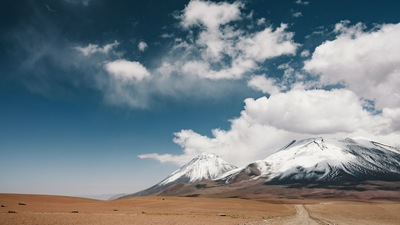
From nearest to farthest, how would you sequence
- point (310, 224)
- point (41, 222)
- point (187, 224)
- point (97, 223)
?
point (41, 222) → point (97, 223) → point (187, 224) → point (310, 224)

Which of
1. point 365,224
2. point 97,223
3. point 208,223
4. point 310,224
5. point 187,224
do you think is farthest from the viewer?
point 365,224

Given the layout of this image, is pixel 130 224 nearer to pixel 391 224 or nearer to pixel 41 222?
pixel 41 222

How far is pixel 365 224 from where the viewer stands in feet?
178

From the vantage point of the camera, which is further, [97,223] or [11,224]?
[97,223]

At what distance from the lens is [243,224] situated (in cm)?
Result: 4559

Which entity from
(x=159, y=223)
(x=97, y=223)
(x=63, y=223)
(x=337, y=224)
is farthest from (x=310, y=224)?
(x=63, y=223)

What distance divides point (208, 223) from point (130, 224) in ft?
38.5

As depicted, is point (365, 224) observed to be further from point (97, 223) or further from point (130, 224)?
point (97, 223)

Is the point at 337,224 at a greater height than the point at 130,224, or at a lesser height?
lesser

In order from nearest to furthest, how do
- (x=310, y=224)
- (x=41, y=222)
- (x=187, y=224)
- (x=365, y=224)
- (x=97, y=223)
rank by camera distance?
(x=41, y=222)
(x=97, y=223)
(x=187, y=224)
(x=310, y=224)
(x=365, y=224)

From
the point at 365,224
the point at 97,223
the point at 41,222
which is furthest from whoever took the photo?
the point at 365,224

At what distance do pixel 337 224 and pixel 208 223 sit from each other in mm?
22161

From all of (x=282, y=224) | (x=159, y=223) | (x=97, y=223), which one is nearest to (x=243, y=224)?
(x=282, y=224)

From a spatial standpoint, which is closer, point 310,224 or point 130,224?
point 130,224
